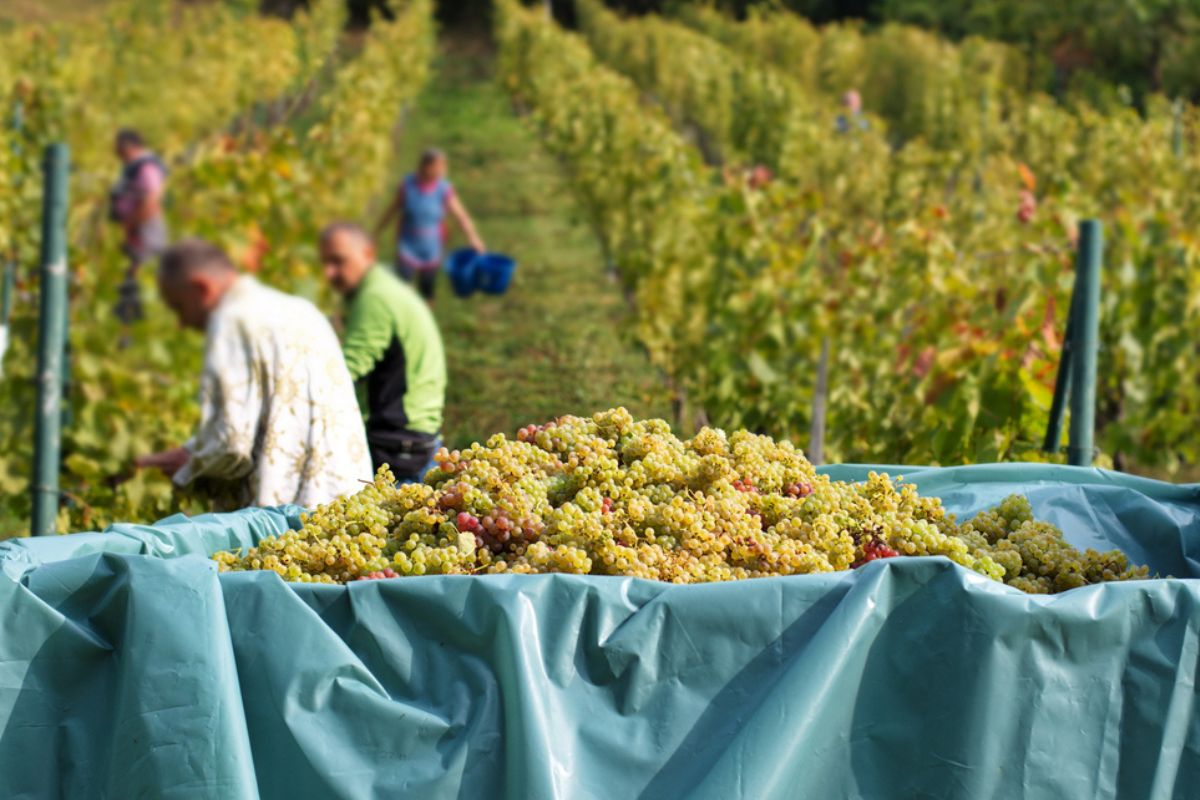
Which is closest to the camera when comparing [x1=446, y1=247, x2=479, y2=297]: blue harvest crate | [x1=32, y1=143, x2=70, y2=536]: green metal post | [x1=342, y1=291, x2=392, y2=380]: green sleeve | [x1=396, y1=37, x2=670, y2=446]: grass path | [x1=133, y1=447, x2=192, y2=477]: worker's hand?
[x1=133, y1=447, x2=192, y2=477]: worker's hand

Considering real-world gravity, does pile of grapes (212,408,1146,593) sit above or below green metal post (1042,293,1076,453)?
above

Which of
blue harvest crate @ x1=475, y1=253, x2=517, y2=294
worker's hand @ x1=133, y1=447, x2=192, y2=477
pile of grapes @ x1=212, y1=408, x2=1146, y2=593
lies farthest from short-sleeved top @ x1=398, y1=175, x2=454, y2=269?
pile of grapes @ x1=212, y1=408, x2=1146, y2=593

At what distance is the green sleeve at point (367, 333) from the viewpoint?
14.9 ft

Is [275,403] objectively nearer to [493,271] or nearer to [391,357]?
[391,357]

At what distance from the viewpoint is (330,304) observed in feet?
26.4

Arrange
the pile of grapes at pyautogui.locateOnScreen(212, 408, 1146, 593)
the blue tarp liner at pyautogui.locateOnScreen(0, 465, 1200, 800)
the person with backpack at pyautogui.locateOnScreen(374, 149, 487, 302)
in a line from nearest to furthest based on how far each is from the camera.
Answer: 1. the blue tarp liner at pyautogui.locateOnScreen(0, 465, 1200, 800)
2. the pile of grapes at pyautogui.locateOnScreen(212, 408, 1146, 593)
3. the person with backpack at pyautogui.locateOnScreen(374, 149, 487, 302)

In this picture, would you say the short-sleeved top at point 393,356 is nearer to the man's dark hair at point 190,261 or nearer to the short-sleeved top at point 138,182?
the man's dark hair at point 190,261

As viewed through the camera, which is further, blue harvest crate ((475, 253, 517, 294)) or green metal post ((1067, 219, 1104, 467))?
blue harvest crate ((475, 253, 517, 294))

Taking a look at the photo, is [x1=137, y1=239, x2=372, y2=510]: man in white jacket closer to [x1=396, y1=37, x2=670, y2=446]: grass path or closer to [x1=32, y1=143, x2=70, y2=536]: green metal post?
[x1=32, y1=143, x2=70, y2=536]: green metal post

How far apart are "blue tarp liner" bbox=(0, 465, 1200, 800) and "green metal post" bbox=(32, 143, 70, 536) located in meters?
2.50

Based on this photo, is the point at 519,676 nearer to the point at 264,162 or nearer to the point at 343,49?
the point at 264,162

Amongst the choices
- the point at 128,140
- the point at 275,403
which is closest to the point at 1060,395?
the point at 275,403

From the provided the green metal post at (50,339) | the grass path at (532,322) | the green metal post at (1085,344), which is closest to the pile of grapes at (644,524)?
the green metal post at (1085,344)

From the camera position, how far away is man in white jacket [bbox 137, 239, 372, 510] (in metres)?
3.81
